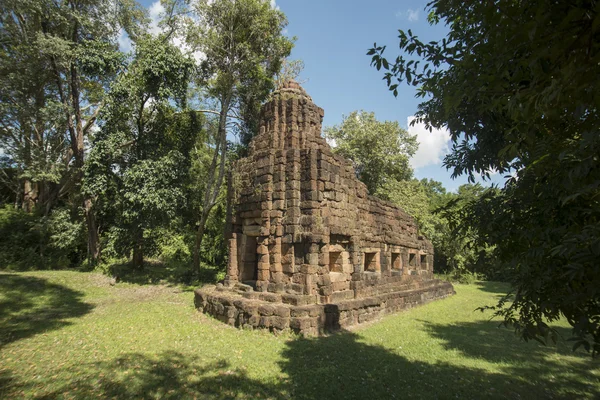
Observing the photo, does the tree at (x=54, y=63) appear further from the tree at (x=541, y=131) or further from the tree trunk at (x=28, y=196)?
the tree at (x=541, y=131)

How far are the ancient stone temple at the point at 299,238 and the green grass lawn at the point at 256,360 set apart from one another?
2.11ft

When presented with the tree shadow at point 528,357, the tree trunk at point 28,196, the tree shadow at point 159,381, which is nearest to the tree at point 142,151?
the tree trunk at point 28,196

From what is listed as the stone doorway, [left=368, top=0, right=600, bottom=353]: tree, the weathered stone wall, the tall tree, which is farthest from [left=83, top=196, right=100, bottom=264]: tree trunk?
[left=368, top=0, right=600, bottom=353]: tree

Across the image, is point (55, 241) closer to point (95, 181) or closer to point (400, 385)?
point (95, 181)

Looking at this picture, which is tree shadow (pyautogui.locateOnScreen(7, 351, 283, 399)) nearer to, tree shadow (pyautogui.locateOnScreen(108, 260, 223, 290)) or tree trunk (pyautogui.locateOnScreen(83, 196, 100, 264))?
tree shadow (pyautogui.locateOnScreen(108, 260, 223, 290))

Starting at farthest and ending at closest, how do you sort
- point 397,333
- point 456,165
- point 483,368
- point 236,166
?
point 236,166 < point 397,333 < point 456,165 < point 483,368

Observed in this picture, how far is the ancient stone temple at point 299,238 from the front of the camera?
28.0 ft

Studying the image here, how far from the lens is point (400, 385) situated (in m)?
5.30

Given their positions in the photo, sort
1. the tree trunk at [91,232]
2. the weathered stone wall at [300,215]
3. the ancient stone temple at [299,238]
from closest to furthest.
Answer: the ancient stone temple at [299,238], the weathered stone wall at [300,215], the tree trunk at [91,232]

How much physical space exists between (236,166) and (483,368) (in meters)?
9.19

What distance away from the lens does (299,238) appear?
8.78 m

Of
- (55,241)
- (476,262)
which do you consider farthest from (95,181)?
(476,262)

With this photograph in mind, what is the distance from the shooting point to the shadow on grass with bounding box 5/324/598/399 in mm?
4977

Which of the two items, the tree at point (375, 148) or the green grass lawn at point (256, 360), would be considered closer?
the green grass lawn at point (256, 360)
